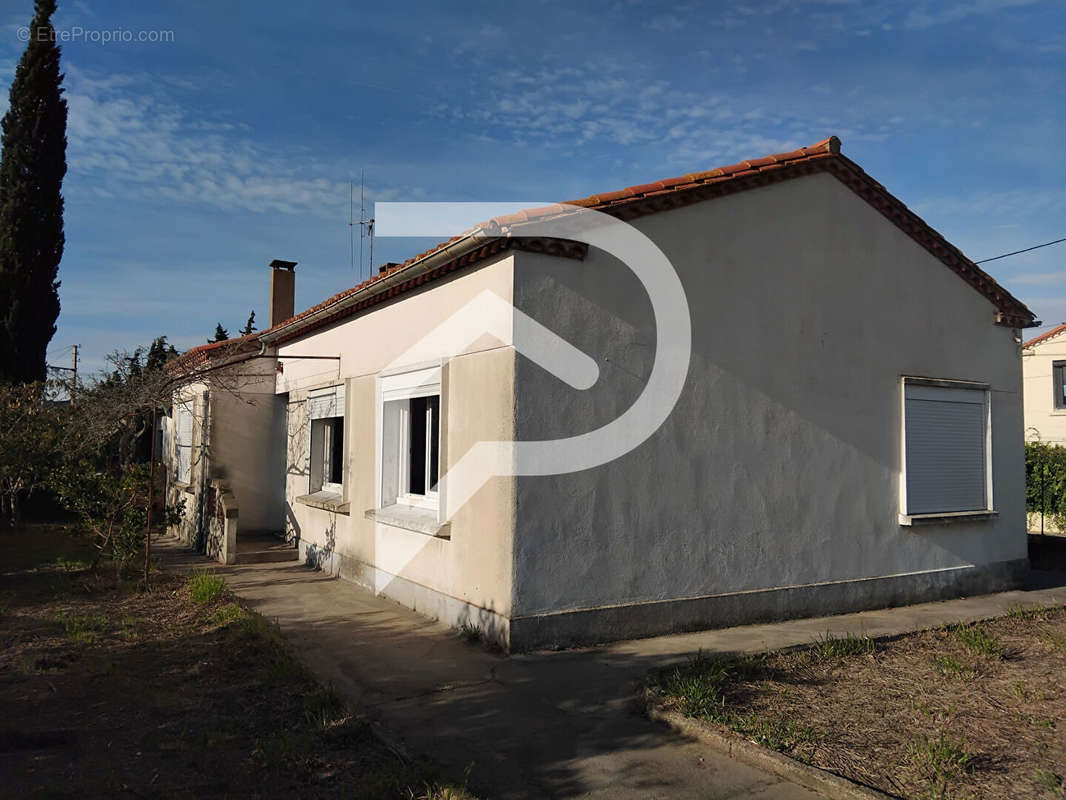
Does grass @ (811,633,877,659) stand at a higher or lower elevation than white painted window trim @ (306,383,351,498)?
lower

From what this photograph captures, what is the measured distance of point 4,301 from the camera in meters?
18.8

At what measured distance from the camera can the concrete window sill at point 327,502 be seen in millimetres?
9766

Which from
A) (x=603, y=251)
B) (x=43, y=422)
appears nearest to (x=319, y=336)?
(x=43, y=422)

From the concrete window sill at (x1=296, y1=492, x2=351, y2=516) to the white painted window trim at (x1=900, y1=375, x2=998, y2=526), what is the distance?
6569 millimetres

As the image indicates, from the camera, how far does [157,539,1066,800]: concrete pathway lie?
13.9 ft

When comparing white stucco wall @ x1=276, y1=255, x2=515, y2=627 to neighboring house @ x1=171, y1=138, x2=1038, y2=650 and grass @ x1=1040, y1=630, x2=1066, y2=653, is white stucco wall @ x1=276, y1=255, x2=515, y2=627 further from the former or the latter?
grass @ x1=1040, y1=630, x2=1066, y2=653

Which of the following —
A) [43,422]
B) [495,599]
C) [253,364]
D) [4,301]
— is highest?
[4,301]

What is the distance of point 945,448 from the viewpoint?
9.53m

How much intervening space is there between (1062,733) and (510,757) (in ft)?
11.5

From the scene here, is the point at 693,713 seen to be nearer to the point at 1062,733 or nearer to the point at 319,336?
the point at 1062,733

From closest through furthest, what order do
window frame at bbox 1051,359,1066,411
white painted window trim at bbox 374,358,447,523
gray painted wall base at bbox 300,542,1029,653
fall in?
gray painted wall base at bbox 300,542,1029,653 → white painted window trim at bbox 374,358,447,523 → window frame at bbox 1051,359,1066,411

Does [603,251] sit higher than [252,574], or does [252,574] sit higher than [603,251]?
[603,251]

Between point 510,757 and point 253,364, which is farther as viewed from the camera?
point 253,364

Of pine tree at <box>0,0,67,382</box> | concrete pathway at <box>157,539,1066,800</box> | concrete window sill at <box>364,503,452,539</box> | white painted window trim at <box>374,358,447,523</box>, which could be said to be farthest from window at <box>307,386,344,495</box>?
pine tree at <box>0,0,67,382</box>
